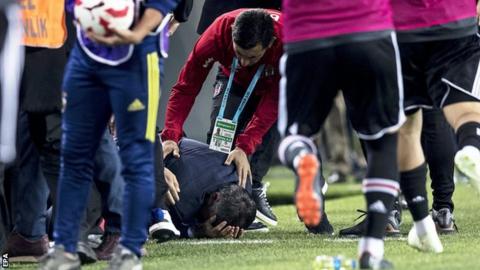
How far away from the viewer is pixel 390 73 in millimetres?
6020

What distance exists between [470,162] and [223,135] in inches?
91.7

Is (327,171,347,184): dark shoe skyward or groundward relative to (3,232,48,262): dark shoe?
groundward

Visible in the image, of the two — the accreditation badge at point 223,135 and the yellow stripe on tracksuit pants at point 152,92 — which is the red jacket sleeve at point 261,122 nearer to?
the accreditation badge at point 223,135

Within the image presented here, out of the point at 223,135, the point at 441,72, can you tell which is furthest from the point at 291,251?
the point at 223,135

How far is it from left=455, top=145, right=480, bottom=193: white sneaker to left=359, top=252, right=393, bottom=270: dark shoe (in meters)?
A: 1.27

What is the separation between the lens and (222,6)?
9.68m

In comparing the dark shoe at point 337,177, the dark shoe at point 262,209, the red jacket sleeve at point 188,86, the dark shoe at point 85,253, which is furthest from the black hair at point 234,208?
the dark shoe at point 337,177

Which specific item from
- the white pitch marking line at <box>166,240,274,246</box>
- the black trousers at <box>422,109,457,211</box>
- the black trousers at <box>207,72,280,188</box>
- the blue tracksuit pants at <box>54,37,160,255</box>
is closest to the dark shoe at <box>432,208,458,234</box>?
the black trousers at <box>422,109,457,211</box>

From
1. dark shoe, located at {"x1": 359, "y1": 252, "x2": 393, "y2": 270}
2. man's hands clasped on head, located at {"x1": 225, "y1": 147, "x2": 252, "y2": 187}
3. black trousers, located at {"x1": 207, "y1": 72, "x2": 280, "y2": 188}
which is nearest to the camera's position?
dark shoe, located at {"x1": 359, "y1": 252, "x2": 393, "y2": 270}

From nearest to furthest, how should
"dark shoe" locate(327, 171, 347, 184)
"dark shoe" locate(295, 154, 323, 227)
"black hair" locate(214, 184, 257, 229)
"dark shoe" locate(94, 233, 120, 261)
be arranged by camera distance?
"dark shoe" locate(295, 154, 323, 227), "dark shoe" locate(94, 233, 120, 261), "black hair" locate(214, 184, 257, 229), "dark shoe" locate(327, 171, 347, 184)

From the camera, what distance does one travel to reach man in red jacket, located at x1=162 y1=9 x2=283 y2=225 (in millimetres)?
8211

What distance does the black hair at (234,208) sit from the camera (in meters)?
8.26

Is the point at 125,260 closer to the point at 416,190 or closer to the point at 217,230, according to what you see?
the point at 416,190

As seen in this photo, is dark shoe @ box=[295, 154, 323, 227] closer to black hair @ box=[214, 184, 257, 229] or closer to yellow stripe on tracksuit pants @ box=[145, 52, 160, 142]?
yellow stripe on tracksuit pants @ box=[145, 52, 160, 142]
